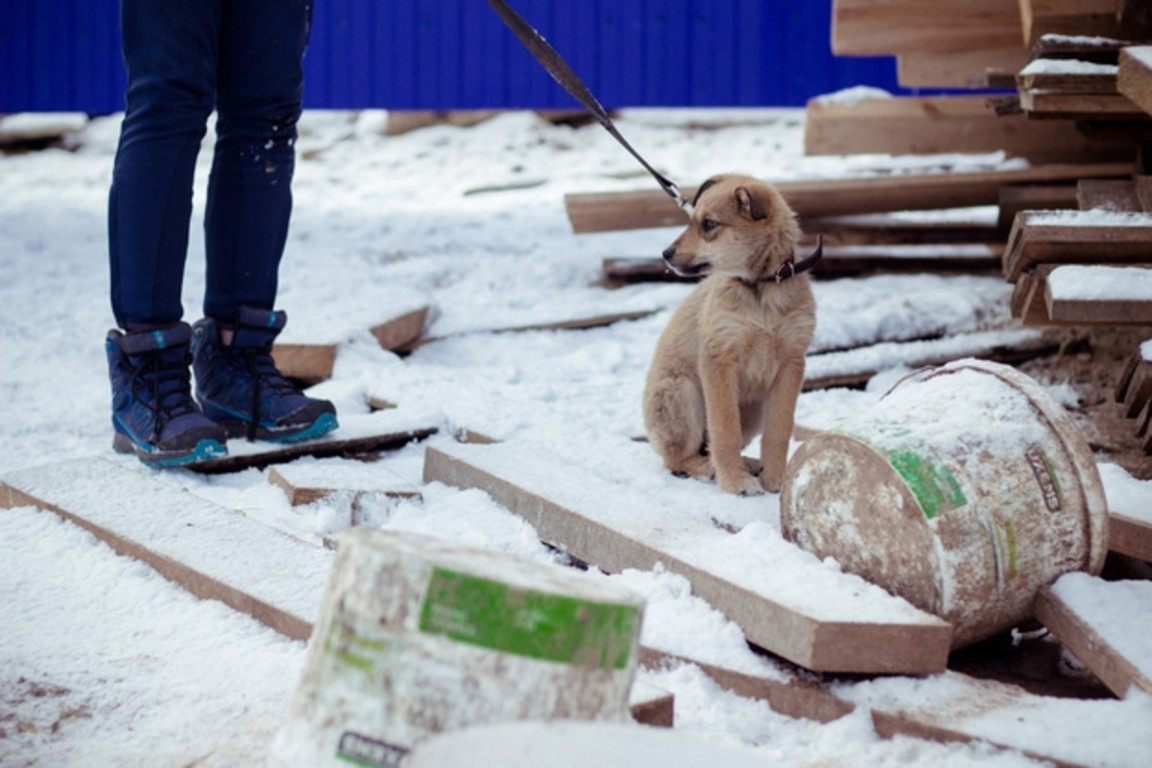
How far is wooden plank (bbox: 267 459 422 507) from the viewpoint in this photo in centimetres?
310

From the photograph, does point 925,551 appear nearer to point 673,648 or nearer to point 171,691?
point 673,648

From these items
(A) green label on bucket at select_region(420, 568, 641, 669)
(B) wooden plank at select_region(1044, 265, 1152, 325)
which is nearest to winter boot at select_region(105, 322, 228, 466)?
(A) green label on bucket at select_region(420, 568, 641, 669)

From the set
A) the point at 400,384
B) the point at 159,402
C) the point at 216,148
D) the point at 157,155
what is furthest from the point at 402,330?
the point at 157,155

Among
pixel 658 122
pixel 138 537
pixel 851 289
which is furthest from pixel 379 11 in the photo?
pixel 138 537

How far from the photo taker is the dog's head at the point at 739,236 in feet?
11.2

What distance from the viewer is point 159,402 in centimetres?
330

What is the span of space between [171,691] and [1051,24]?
4.02m

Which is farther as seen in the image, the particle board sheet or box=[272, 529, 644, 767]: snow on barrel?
the particle board sheet

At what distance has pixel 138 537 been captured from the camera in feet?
8.80

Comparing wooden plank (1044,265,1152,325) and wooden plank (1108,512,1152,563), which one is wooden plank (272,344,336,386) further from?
wooden plank (1108,512,1152,563)

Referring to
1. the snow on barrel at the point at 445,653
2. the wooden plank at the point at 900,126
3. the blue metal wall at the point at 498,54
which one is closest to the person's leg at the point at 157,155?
the snow on barrel at the point at 445,653

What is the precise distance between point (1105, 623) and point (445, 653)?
4.29ft

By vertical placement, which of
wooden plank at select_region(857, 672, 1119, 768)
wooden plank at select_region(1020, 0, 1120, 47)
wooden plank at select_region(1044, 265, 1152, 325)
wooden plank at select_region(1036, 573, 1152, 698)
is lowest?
wooden plank at select_region(857, 672, 1119, 768)

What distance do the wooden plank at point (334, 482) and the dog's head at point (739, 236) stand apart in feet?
3.36
